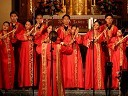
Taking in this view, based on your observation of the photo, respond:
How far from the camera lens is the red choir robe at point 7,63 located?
39.5ft

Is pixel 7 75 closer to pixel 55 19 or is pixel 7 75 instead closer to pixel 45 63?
pixel 45 63

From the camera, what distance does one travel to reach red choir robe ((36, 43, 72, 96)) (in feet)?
35.2

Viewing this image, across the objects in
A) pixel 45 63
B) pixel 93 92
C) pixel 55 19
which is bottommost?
pixel 93 92

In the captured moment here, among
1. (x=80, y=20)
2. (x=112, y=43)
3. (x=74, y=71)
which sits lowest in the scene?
(x=74, y=71)

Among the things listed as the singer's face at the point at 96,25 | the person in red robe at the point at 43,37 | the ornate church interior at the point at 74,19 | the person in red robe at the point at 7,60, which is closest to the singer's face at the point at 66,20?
the person in red robe at the point at 43,37

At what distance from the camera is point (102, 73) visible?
478 inches

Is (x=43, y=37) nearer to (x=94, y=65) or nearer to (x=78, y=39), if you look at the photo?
(x=78, y=39)

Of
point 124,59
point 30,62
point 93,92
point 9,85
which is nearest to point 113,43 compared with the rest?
point 124,59

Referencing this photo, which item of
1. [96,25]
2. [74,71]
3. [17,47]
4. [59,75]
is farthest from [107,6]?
[59,75]

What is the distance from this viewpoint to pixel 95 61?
12180mm

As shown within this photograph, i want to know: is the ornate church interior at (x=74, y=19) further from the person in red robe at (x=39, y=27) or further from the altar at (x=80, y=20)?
the person in red robe at (x=39, y=27)

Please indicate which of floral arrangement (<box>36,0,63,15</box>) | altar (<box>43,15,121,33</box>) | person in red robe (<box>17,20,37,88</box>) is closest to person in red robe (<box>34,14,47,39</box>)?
person in red robe (<box>17,20,37,88</box>)

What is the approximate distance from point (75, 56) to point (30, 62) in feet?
4.26

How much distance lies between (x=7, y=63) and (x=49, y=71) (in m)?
1.75
